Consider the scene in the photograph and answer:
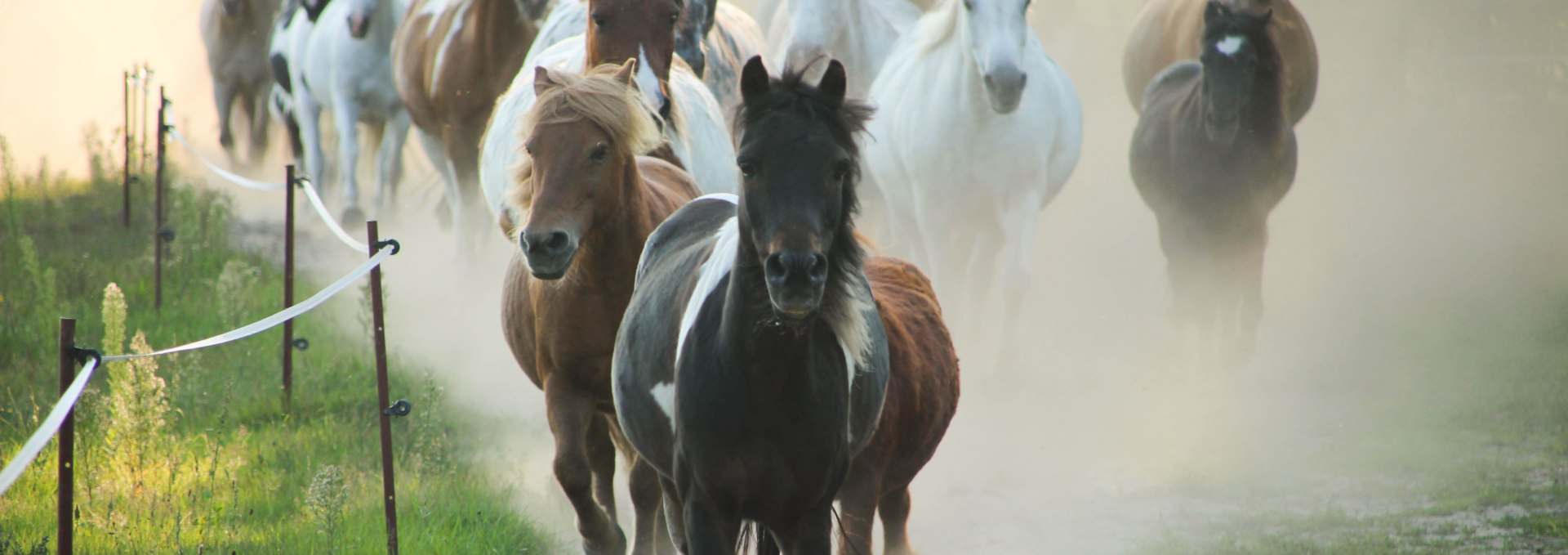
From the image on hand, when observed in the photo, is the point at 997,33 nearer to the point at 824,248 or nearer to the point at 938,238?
the point at 938,238

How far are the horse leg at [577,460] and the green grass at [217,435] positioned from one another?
21.6 inches

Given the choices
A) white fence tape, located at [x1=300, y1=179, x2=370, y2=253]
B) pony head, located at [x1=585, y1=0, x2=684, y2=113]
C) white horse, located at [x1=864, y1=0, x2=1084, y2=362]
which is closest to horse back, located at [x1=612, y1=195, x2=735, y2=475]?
pony head, located at [x1=585, y1=0, x2=684, y2=113]

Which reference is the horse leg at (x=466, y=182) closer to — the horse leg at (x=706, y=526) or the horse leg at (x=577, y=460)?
the horse leg at (x=577, y=460)

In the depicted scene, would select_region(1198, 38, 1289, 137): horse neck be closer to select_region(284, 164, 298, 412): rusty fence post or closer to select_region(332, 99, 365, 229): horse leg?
select_region(284, 164, 298, 412): rusty fence post

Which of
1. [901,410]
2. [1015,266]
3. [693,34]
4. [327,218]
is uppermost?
[693,34]

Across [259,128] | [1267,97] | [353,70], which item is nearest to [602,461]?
[1267,97]

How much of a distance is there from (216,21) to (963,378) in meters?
9.34

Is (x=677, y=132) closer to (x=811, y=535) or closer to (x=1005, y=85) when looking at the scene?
(x=811, y=535)

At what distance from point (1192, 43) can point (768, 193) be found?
8.55m

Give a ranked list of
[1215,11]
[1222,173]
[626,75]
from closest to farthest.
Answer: [626,75]
[1215,11]
[1222,173]

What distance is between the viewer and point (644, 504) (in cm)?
458

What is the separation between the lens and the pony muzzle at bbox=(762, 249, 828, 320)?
114 inches

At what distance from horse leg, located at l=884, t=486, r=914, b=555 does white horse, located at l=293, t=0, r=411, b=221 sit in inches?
306

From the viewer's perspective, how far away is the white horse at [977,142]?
820cm
